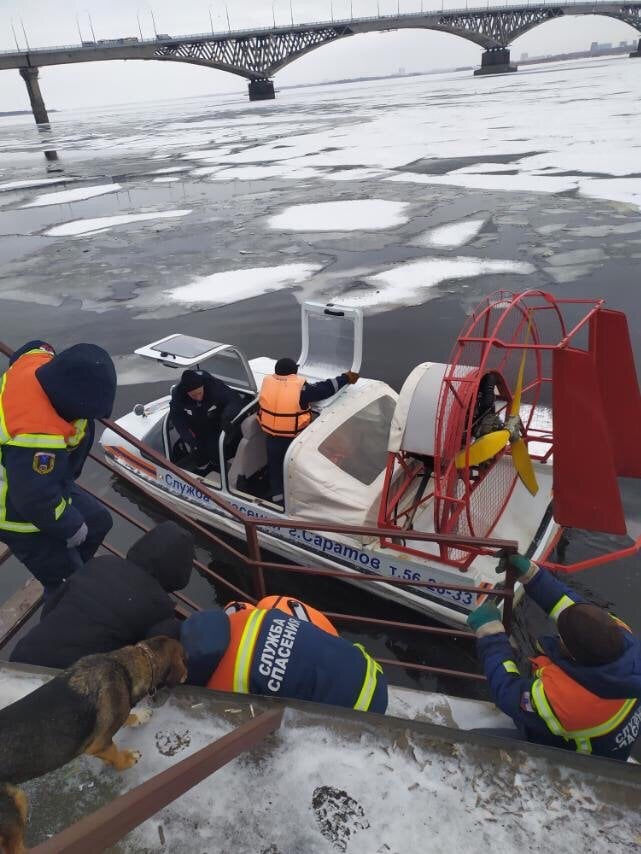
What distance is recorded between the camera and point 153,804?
148 centimetres

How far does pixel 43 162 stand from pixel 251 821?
42.0 m

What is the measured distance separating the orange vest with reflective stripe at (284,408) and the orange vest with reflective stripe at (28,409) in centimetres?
240

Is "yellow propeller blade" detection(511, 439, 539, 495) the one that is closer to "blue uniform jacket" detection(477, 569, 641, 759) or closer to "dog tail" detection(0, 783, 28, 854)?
"blue uniform jacket" detection(477, 569, 641, 759)

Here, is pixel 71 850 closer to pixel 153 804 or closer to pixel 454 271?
pixel 153 804

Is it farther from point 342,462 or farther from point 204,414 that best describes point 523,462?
point 204,414

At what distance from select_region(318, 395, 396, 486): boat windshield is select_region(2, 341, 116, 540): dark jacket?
2363 mm

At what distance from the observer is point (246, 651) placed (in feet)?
6.85

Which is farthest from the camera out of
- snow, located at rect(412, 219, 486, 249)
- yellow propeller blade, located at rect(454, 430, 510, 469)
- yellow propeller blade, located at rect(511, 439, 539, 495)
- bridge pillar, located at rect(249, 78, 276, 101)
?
bridge pillar, located at rect(249, 78, 276, 101)

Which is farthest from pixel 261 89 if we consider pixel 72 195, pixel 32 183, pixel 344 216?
pixel 344 216

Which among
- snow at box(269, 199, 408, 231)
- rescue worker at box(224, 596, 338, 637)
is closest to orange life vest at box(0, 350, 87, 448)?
rescue worker at box(224, 596, 338, 637)

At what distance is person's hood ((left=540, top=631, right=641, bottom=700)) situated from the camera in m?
2.13

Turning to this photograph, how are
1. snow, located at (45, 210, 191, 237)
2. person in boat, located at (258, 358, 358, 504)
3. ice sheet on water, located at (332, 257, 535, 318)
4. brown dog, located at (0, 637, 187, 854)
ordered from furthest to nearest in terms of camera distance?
snow, located at (45, 210, 191, 237) < ice sheet on water, located at (332, 257, 535, 318) < person in boat, located at (258, 358, 358, 504) < brown dog, located at (0, 637, 187, 854)

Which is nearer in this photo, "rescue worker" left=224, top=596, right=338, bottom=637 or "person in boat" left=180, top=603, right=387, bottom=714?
"person in boat" left=180, top=603, right=387, bottom=714

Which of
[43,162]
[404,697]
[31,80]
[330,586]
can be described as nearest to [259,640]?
[404,697]
